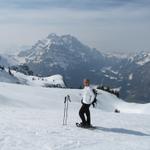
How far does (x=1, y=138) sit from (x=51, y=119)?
28.7 feet

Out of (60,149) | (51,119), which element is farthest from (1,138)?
(51,119)

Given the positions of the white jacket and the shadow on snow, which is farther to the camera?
the shadow on snow

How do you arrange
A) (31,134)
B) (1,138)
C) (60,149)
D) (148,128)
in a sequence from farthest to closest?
(148,128) → (31,134) → (1,138) → (60,149)

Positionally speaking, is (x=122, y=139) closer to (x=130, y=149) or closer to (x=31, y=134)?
Answer: (x=130, y=149)

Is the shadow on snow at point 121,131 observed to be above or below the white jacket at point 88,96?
below

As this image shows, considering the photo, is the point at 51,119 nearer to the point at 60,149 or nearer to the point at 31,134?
the point at 31,134

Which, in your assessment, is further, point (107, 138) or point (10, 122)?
point (10, 122)

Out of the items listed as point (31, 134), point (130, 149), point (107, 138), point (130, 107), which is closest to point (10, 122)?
point (31, 134)

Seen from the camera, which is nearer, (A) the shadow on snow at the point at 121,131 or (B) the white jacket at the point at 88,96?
(B) the white jacket at the point at 88,96

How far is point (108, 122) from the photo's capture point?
86.6 ft

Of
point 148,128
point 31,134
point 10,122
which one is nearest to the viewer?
point 31,134

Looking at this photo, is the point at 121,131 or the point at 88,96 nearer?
the point at 88,96

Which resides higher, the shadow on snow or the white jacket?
the white jacket

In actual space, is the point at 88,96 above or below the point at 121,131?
above
